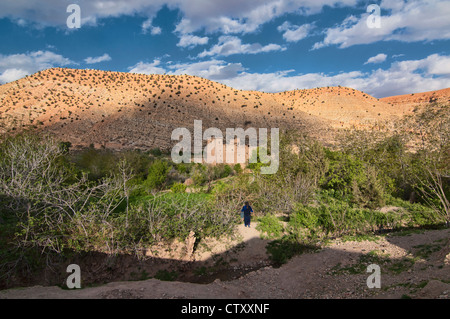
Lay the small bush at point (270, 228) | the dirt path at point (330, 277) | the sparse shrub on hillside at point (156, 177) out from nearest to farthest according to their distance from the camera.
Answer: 1. the dirt path at point (330, 277)
2. the small bush at point (270, 228)
3. the sparse shrub on hillside at point (156, 177)

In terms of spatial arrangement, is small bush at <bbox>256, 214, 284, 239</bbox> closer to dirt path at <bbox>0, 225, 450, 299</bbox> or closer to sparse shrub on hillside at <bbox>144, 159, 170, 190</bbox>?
dirt path at <bbox>0, 225, 450, 299</bbox>

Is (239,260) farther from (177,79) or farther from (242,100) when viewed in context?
(177,79)

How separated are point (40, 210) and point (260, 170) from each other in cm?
1170

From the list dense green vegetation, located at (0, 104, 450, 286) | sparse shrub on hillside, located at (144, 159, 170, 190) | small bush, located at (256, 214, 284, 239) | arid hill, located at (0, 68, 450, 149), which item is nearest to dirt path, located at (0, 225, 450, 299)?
small bush, located at (256, 214, 284, 239)

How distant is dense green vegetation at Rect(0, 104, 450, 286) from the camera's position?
7980 mm

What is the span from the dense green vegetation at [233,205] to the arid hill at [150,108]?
21639mm

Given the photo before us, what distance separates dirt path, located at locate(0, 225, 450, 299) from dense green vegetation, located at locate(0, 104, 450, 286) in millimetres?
1083

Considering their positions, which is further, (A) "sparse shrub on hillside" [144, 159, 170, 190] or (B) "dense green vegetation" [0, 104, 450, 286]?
(A) "sparse shrub on hillside" [144, 159, 170, 190]

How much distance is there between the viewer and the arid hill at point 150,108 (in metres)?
36.9

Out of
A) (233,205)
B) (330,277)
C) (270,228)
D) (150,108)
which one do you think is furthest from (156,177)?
(150,108)

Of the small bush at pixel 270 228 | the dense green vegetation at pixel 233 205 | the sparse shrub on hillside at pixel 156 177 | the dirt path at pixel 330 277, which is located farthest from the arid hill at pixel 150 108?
the dirt path at pixel 330 277

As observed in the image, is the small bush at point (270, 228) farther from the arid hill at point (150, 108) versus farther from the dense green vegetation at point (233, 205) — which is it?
the arid hill at point (150, 108)

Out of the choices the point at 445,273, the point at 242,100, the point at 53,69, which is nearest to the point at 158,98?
the point at 242,100

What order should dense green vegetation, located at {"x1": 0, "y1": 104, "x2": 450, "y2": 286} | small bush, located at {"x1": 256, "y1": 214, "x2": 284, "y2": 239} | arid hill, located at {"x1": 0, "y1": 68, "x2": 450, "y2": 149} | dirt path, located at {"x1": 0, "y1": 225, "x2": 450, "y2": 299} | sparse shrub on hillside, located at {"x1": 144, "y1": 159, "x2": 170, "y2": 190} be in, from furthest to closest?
arid hill, located at {"x1": 0, "y1": 68, "x2": 450, "y2": 149}
sparse shrub on hillside, located at {"x1": 144, "y1": 159, "x2": 170, "y2": 190}
small bush, located at {"x1": 256, "y1": 214, "x2": 284, "y2": 239}
dense green vegetation, located at {"x1": 0, "y1": 104, "x2": 450, "y2": 286}
dirt path, located at {"x1": 0, "y1": 225, "x2": 450, "y2": 299}
